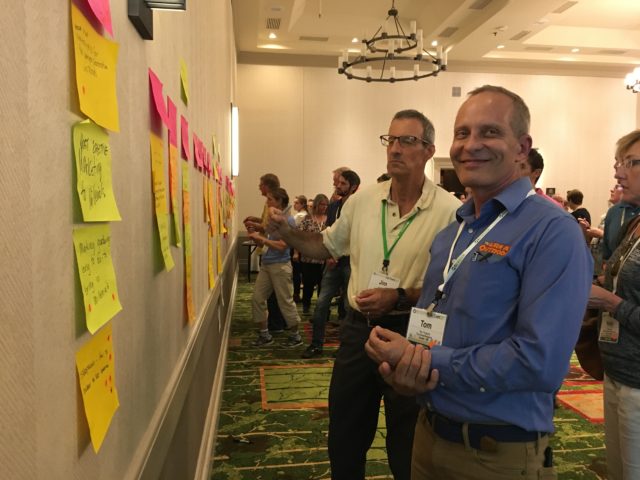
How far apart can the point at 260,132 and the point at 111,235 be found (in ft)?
40.0

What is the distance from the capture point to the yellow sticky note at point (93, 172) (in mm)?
683

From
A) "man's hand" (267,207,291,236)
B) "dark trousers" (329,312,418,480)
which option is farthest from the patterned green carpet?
"man's hand" (267,207,291,236)

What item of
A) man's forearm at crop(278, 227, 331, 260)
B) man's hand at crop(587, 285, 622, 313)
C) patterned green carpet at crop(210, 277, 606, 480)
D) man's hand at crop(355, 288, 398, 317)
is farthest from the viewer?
patterned green carpet at crop(210, 277, 606, 480)

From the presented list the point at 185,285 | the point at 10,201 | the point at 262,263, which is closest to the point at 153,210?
the point at 185,285

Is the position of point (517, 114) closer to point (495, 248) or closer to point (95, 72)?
point (495, 248)

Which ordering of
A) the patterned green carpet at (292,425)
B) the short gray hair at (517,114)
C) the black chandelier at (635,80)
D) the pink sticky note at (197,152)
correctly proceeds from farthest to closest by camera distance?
the black chandelier at (635,80)
the patterned green carpet at (292,425)
the pink sticky note at (197,152)
the short gray hair at (517,114)

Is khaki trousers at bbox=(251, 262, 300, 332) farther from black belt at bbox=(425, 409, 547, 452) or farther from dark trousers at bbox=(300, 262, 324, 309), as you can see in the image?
black belt at bbox=(425, 409, 547, 452)

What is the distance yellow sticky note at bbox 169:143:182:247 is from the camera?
1518mm

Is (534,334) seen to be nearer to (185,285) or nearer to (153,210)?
(153,210)

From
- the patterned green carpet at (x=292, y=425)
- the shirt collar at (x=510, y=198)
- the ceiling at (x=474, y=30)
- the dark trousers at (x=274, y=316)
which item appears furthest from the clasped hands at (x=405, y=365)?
the ceiling at (x=474, y=30)

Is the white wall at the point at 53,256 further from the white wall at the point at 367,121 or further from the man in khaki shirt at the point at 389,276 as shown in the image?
the white wall at the point at 367,121

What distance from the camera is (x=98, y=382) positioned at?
78 cm

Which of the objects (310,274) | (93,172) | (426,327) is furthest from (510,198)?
(310,274)

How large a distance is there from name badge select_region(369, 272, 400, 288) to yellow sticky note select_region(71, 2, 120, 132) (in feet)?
4.91
